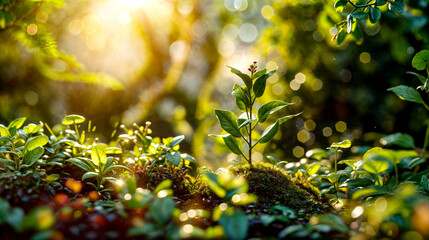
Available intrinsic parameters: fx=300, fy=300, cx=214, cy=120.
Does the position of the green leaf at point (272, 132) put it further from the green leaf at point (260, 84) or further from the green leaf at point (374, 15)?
the green leaf at point (374, 15)

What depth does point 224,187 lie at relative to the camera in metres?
0.75

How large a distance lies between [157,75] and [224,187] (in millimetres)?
3251

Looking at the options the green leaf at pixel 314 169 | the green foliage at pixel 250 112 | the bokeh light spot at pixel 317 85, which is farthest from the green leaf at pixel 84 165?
the bokeh light spot at pixel 317 85

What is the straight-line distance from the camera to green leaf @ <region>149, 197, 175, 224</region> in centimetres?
65

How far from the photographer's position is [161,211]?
0.66m

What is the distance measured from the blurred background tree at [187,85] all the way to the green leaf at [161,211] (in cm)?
112

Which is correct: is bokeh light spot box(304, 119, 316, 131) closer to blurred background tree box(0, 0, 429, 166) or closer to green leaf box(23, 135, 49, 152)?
blurred background tree box(0, 0, 429, 166)

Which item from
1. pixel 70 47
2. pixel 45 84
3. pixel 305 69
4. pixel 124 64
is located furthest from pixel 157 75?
pixel 305 69

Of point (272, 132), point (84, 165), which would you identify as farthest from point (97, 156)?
point (272, 132)

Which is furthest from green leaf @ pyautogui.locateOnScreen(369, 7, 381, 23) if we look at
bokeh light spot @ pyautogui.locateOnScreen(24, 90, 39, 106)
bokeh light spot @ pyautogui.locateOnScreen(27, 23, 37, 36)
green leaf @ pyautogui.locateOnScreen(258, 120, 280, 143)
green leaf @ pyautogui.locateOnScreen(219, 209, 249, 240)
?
bokeh light spot @ pyautogui.locateOnScreen(24, 90, 39, 106)

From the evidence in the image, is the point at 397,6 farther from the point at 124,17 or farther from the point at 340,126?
the point at 124,17

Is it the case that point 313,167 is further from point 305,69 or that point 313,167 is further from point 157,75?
point 157,75

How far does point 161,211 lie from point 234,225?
163mm

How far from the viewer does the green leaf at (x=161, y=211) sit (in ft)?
2.13
